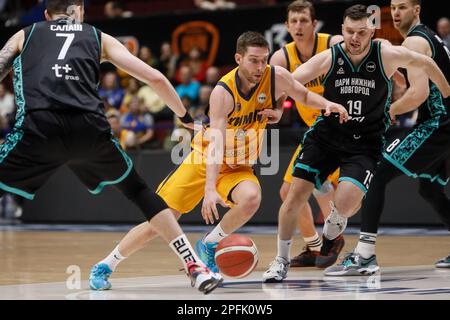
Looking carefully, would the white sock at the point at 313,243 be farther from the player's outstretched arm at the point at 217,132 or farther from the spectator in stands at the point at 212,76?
the spectator in stands at the point at 212,76

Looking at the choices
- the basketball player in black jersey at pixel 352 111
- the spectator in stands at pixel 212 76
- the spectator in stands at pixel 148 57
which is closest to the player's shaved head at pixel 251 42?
the basketball player in black jersey at pixel 352 111

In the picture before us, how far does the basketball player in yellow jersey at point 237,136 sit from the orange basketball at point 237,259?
36 centimetres

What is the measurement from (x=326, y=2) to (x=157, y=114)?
3.55 m

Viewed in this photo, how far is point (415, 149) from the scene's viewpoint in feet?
24.5

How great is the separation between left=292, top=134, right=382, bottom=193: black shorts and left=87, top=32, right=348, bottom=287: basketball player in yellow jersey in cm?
42

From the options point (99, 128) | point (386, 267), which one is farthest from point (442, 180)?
point (99, 128)

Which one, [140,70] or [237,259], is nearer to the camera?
[140,70]

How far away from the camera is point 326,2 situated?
14203 mm

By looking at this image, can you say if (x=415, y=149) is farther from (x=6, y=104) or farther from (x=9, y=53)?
(x=6, y=104)

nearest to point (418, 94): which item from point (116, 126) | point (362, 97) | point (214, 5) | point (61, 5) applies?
point (362, 97)

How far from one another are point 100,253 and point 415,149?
376cm

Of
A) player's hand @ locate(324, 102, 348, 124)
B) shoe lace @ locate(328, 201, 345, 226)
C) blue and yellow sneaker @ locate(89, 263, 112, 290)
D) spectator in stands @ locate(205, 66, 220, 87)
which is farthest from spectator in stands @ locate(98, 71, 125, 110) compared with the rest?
blue and yellow sneaker @ locate(89, 263, 112, 290)

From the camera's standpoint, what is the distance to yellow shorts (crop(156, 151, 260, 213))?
677 centimetres

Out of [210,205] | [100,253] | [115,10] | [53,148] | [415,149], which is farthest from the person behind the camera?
[115,10]
